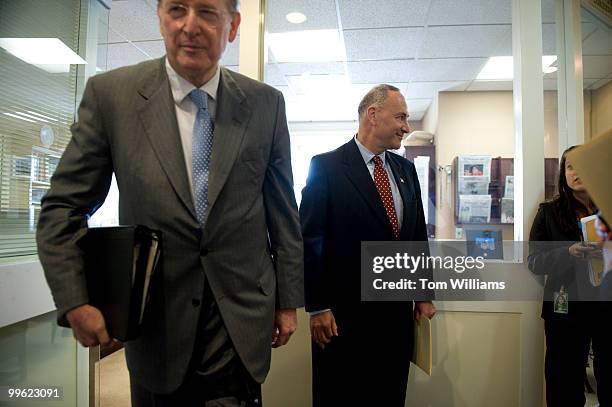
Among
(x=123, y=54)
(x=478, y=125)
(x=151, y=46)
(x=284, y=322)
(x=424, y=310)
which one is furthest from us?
(x=123, y=54)

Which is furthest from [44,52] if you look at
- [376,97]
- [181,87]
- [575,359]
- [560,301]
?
[575,359]

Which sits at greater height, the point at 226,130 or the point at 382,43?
the point at 382,43

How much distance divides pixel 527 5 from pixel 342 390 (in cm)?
203

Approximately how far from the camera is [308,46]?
10.2 ft

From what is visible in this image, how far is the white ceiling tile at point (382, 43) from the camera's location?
115 inches

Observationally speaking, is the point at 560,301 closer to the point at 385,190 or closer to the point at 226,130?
the point at 385,190

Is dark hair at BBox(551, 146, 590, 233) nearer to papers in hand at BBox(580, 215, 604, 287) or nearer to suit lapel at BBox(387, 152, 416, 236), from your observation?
papers in hand at BBox(580, 215, 604, 287)

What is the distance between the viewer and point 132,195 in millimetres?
906

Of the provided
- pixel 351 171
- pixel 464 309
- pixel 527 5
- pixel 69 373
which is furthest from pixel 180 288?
pixel 527 5

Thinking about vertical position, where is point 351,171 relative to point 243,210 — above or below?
above

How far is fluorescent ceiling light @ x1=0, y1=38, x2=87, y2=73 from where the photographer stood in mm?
1659

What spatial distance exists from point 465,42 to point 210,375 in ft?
9.93

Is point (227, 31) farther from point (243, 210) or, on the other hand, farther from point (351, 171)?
point (351, 171)

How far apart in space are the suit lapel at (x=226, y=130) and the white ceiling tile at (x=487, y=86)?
2.70 metres
